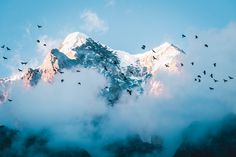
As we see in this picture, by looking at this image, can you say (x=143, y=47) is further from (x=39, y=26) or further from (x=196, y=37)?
(x=39, y=26)

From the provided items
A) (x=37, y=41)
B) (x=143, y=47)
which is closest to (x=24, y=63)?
(x=37, y=41)

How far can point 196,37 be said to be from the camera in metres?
104

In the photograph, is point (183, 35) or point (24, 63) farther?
point (24, 63)

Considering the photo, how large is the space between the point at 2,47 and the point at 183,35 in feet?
122

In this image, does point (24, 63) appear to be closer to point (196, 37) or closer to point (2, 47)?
point (2, 47)

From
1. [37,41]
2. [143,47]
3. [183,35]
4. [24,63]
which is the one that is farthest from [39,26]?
[183,35]

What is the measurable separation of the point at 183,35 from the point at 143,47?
8708 mm

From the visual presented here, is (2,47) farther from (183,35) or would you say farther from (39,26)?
(183,35)

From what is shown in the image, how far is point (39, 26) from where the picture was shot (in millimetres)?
104312

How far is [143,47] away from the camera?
10581 centimetres

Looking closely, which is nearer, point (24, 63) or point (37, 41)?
point (37, 41)

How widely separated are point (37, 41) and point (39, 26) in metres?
3.17

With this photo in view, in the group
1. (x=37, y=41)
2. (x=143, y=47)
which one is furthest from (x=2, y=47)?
(x=143, y=47)

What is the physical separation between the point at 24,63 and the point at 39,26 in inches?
533
